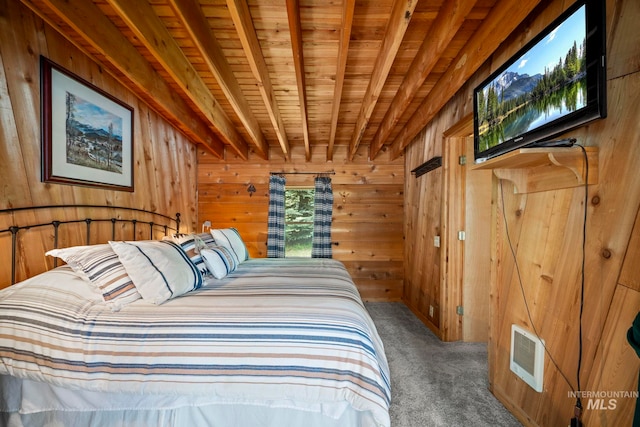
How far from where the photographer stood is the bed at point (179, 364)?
4.31 ft

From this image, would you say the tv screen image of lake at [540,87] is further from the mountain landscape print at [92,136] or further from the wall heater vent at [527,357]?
the mountain landscape print at [92,136]

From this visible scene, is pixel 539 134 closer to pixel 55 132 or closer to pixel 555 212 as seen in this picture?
pixel 555 212

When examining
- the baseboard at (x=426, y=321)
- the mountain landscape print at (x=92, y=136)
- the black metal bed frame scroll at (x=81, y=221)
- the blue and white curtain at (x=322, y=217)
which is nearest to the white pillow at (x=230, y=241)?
the black metal bed frame scroll at (x=81, y=221)

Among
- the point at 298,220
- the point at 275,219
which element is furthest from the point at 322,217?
the point at 275,219

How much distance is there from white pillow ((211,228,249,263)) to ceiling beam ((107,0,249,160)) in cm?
109

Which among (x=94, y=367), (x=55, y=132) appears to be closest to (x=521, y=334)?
(x=94, y=367)

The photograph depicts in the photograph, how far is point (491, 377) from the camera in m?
1.93

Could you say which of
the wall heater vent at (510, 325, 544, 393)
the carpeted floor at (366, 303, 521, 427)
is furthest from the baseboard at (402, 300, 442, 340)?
the wall heater vent at (510, 325, 544, 393)

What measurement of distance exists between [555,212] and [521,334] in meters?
0.72

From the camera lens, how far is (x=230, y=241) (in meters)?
2.89

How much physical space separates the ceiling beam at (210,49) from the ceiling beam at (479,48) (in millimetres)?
1634

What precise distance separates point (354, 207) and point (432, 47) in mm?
2737

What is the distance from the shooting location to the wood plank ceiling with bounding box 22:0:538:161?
1466 mm

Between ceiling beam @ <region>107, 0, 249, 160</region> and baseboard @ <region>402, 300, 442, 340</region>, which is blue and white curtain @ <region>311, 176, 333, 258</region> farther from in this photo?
ceiling beam @ <region>107, 0, 249, 160</region>
